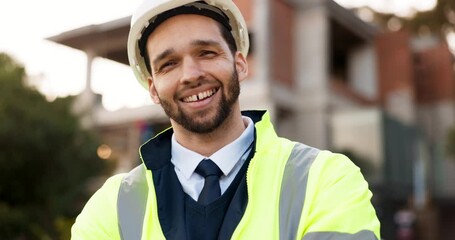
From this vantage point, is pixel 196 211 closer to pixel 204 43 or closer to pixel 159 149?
pixel 159 149

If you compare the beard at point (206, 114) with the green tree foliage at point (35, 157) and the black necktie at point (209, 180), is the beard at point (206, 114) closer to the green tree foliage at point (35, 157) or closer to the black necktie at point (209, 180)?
the black necktie at point (209, 180)

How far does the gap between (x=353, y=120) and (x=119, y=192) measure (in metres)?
18.5

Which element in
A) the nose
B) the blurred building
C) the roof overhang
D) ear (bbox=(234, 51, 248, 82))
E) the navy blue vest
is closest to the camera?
the navy blue vest

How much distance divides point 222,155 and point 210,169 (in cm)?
5

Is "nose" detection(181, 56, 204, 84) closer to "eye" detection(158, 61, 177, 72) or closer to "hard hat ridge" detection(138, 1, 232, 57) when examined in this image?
"eye" detection(158, 61, 177, 72)

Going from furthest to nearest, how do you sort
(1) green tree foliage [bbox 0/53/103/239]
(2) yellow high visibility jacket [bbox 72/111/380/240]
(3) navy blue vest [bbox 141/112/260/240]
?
(1) green tree foliage [bbox 0/53/103/239], (3) navy blue vest [bbox 141/112/260/240], (2) yellow high visibility jacket [bbox 72/111/380/240]

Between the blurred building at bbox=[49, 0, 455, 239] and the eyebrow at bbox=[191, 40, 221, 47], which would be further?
the blurred building at bbox=[49, 0, 455, 239]

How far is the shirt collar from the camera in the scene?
5.79 ft

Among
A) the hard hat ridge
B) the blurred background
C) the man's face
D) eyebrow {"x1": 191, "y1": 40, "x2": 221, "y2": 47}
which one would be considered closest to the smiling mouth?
the man's face

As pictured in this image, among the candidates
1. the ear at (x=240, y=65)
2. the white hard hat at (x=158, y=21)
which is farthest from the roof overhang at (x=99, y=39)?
the ear at (x=240, y=65)

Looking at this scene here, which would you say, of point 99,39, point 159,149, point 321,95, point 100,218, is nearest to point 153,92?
point 159,149

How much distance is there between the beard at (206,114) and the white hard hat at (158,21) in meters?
0.22

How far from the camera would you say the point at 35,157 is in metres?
17.0

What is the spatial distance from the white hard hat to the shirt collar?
1.08 ft
